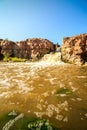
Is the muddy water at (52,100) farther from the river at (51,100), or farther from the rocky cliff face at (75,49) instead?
the rocky cliff face at (75,49)

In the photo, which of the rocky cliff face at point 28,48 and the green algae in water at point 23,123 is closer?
the green algae in water at point 23,123

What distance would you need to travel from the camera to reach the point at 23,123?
29.8 ft

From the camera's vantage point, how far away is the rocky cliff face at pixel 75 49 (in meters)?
30.6

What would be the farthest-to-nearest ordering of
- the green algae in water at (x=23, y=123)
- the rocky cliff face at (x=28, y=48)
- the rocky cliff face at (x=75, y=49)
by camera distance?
the rocky cliff face at (x=28, y=48), the rocky cliff face at (x=75, y=49), the green algae in water at (x=23, y=123)

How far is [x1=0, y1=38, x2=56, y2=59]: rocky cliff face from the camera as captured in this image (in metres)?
41.7

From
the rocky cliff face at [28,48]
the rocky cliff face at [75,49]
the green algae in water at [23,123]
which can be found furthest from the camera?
the rocky cliff face at [28,48]

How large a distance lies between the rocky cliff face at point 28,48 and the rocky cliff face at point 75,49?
8598mm

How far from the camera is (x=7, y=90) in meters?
14.2

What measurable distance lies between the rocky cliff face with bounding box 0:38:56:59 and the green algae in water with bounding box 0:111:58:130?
31.9m

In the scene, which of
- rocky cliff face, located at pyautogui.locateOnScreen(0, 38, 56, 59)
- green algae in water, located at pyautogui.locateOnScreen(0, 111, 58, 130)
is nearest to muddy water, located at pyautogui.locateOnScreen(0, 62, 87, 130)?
green algae in water, located at pyautogui.locateOnScreen(0, 111, 58, 130)

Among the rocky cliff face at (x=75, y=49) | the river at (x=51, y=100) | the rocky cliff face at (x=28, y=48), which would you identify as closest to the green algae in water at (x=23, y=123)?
the river at (x=51, y=100)

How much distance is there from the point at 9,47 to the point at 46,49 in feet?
29.1

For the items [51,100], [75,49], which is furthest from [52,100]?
[75,49]

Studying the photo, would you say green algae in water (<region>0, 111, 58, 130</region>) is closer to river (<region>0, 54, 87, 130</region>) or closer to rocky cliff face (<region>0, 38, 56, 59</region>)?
river (<region>0, 54, 87, 130</region>)
